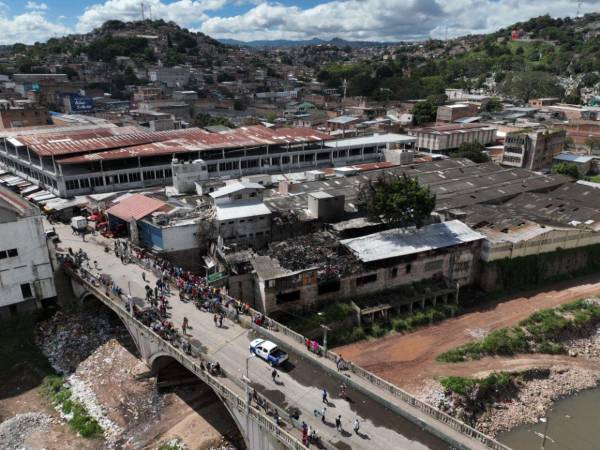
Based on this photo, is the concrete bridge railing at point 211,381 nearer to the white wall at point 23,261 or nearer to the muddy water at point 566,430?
the white wall at point 23,261

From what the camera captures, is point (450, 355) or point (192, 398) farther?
point (450, 355)

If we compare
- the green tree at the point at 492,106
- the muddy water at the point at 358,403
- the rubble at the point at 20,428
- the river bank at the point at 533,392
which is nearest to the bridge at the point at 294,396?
the muddy water at the point at 358,403

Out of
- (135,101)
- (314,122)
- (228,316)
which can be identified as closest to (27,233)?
(228,316)

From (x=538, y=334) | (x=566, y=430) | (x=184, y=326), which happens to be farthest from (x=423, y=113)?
(x=184, y=326)

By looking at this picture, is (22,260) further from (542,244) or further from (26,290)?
(542,244)

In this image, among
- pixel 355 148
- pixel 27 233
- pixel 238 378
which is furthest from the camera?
pixel 355 148

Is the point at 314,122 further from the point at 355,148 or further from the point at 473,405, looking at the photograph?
the point at 473,405

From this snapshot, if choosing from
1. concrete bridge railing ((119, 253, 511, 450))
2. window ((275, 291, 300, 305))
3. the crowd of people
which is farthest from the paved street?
window ((275, 291, 300, 305))
